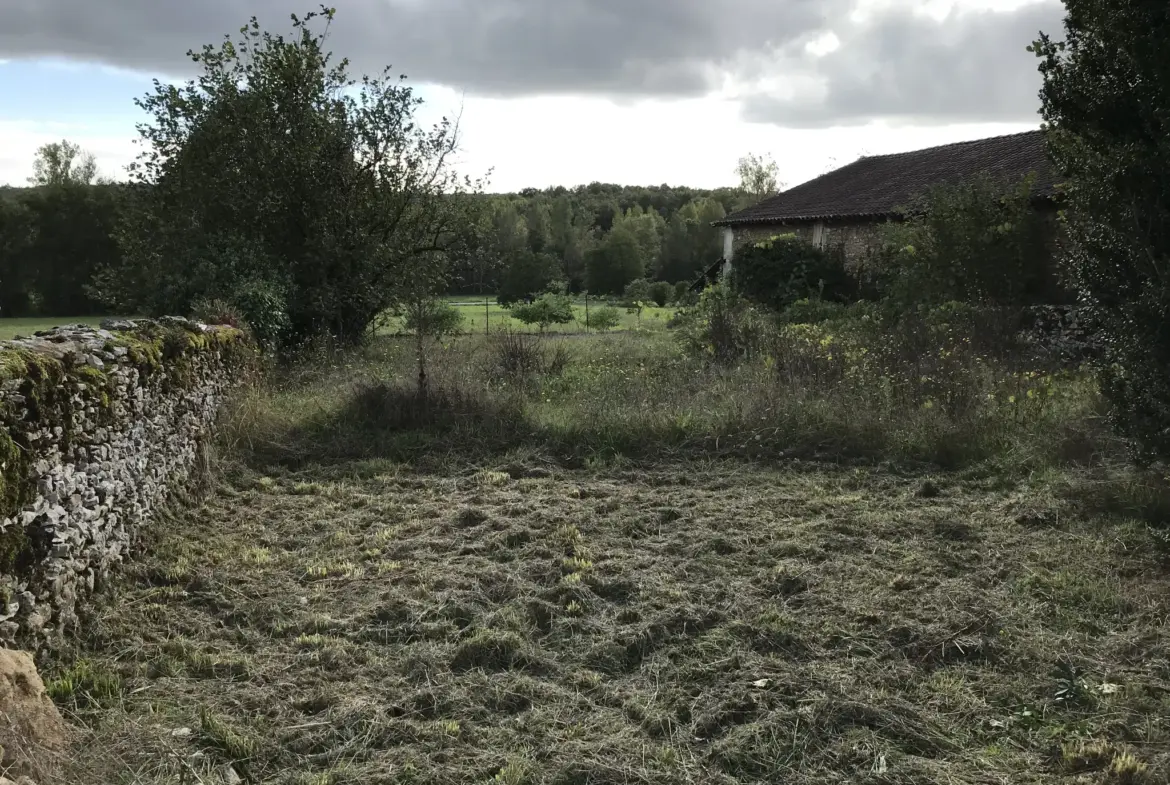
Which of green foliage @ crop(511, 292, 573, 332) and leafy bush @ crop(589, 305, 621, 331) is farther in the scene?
green foliage @ crop(511, 292, 573, 332)

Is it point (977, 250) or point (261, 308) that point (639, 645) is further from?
point (977, 250)

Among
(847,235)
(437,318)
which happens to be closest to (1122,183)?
(437,318)

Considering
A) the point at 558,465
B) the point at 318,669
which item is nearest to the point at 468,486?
the point at 558,465

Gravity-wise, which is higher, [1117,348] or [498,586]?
[1117,348]

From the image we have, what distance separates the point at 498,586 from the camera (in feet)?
17.9

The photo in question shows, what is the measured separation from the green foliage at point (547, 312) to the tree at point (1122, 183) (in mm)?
21783

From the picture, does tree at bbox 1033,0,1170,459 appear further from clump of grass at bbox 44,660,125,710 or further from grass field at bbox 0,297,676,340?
grass field at bbox 0,297,676,340

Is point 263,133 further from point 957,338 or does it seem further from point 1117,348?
point 1117,348

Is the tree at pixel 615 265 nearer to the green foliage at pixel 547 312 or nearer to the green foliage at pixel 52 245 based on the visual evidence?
the green foliage at pixel 547 312

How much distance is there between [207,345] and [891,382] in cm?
737

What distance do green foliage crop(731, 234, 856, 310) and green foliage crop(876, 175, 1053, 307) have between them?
603 centimetres

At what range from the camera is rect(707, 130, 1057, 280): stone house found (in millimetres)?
20562

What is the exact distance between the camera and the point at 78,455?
4949mm

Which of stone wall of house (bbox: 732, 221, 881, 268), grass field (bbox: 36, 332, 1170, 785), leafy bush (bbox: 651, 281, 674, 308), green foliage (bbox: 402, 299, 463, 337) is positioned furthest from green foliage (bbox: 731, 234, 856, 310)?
leafy bush (bbox: 651, 281, 674, 308)
